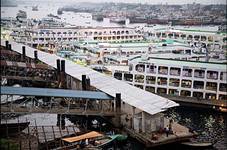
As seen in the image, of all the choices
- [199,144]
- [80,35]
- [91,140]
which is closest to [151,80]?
[199,144]

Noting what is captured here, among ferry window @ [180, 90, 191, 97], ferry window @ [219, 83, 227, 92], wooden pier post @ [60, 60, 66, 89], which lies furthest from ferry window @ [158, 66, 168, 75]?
wooden pier post @ [60, 60, 66, 89]

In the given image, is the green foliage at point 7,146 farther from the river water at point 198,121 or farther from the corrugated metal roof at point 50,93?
the river water at point 198,121

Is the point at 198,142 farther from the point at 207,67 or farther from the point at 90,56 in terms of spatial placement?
the point at 90,56

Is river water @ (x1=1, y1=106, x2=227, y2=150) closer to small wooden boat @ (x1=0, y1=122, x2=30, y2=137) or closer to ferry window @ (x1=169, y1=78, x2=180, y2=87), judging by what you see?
small wooden boat @ (x1=0, y1=122, x2=30, y2=137)

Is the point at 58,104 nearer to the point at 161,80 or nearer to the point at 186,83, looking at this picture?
the point at 161,80

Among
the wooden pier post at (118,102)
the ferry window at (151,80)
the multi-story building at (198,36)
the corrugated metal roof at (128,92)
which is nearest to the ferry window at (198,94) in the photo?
the ferry window at (151,80)

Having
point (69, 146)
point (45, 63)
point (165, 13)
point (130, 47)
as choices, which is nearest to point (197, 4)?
point (165, 13)

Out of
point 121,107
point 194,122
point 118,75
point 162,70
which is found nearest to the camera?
point 121,107

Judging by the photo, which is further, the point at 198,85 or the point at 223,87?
the point at 198,85
